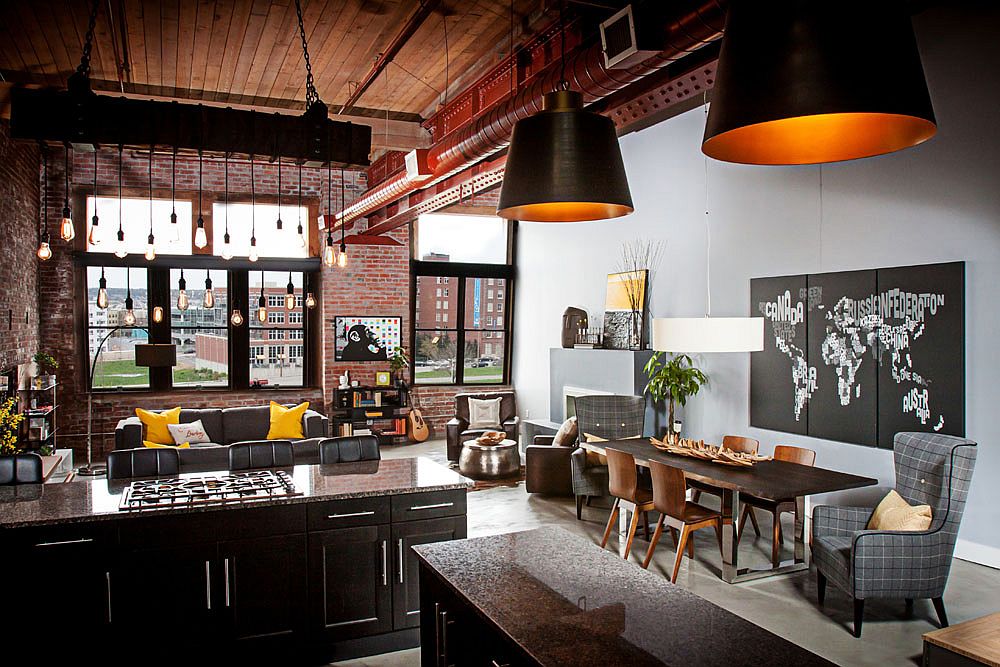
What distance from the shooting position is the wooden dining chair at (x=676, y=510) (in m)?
5.58

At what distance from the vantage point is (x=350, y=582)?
4.26 meters

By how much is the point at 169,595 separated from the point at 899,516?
4311mm

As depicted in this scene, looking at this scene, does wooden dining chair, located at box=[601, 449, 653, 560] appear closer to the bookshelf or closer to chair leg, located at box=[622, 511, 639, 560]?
chair leg, located at box=[622, 511, 639, 560]

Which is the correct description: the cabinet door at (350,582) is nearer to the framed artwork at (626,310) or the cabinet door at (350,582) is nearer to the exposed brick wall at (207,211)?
the framed artwork at (626,310)

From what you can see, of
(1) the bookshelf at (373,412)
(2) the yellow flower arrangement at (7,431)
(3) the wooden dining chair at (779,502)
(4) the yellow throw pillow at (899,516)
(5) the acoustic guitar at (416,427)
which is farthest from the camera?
(5) the acoustic guitar at (416,427)

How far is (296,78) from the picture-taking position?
252 inches

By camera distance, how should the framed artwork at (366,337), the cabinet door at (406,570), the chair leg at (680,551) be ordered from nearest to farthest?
the cabinet door at (406,570)
the chair leg at (680,551)
the framed artwork at (366,337)

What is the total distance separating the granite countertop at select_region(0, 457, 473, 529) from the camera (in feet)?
12.5

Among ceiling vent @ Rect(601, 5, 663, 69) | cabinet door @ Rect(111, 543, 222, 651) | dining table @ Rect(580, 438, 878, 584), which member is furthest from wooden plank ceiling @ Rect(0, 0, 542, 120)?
dining table @ Rect(580, 438, 878, 584)

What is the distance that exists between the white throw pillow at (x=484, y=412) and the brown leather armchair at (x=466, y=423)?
0.07 metres

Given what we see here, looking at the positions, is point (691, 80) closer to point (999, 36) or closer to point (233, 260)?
point (999, 36)

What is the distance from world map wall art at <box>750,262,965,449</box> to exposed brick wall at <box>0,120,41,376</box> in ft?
26.3

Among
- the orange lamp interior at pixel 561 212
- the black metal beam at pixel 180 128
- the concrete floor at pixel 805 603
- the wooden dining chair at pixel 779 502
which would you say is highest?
the black metal beam at pixel 180 128

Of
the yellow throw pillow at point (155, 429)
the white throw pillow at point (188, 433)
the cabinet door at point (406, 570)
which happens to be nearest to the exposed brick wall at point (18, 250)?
the yellow throw pillow at point (155, 429)
